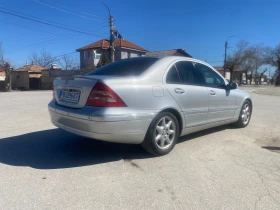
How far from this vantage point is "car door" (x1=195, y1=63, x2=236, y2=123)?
4.52 meters

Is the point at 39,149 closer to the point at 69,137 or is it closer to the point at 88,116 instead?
the point at 69,137

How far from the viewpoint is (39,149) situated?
3996mm

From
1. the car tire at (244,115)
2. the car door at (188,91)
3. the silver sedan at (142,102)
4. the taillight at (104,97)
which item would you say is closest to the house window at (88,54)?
the car tire at (244,115)

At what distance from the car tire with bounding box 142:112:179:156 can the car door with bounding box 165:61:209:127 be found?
1.01 feet

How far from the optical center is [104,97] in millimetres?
3127

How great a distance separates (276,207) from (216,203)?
1.87 feet

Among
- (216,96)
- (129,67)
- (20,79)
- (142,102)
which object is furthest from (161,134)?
(20,79)

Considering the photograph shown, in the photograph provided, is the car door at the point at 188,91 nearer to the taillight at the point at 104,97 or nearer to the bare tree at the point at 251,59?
the taillight at the point at 104,97

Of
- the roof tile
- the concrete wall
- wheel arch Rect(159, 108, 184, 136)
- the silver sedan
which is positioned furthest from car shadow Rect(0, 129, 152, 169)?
the roof tile

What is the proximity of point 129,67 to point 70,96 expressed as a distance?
1.08m

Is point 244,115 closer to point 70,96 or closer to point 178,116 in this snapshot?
point 178,116

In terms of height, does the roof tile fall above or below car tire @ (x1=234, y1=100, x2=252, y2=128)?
above

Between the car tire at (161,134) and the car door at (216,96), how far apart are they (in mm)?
1017

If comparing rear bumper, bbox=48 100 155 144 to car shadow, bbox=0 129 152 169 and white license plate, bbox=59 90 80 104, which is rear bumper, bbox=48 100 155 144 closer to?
white license plate, bbox=59 90 80 104
